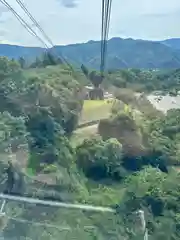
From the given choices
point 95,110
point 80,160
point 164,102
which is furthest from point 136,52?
point 80,160

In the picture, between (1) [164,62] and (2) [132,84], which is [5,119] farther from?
(1) [164,62]

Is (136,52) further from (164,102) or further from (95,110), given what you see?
(95,110)

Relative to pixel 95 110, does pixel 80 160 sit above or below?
below

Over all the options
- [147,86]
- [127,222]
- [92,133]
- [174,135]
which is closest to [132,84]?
[147,86]

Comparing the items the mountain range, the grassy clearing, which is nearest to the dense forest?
the grassy clearing

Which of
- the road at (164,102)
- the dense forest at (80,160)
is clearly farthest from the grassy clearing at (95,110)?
the road at (164,102)

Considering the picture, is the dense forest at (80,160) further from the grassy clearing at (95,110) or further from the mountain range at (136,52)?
the mountain range at (136,52)
